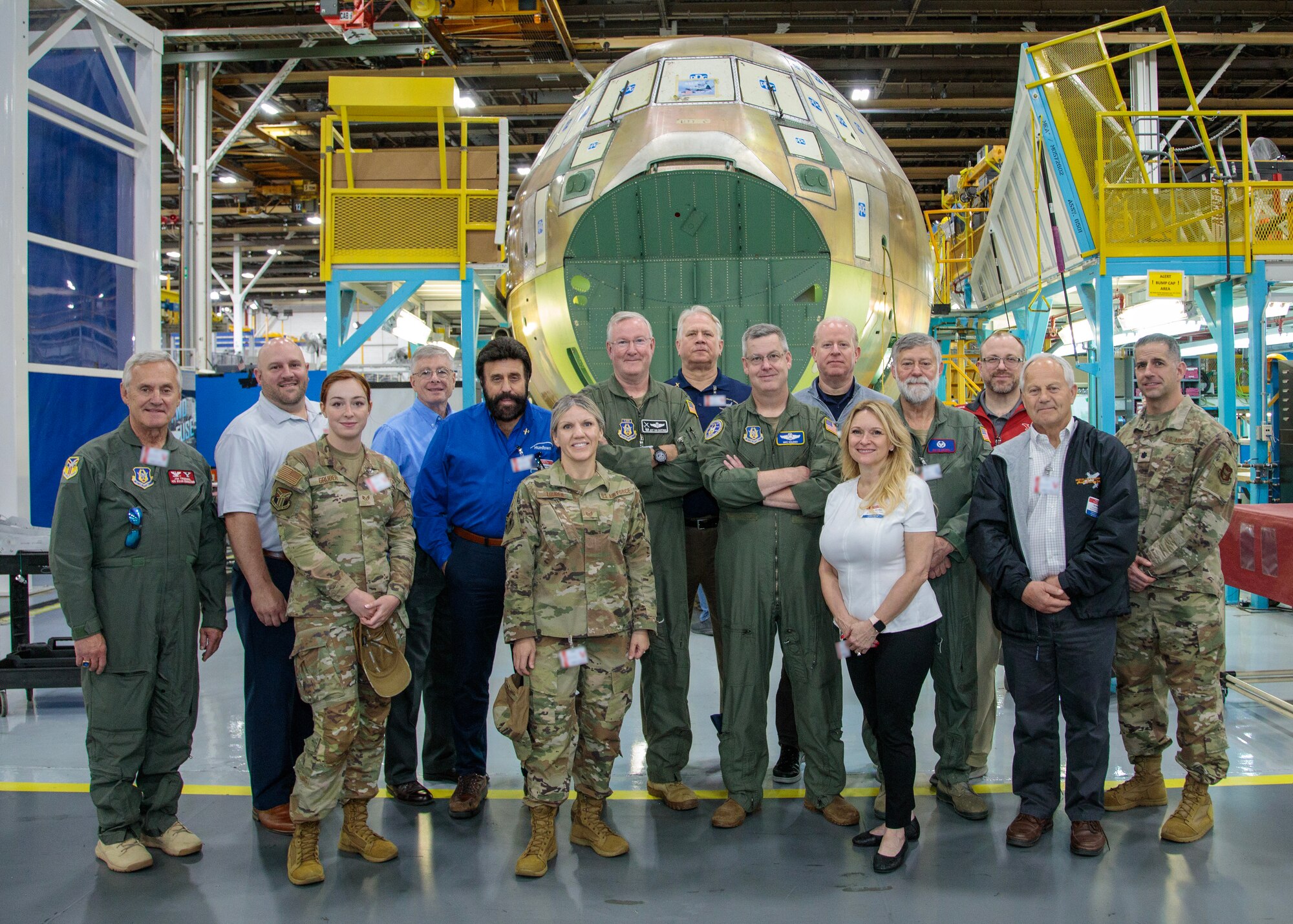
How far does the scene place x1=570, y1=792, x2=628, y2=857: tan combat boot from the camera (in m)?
3.66

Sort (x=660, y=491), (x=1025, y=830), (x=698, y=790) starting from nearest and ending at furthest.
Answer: (x=1025, y=830), (x=660, y=491), (x=698, y=790)

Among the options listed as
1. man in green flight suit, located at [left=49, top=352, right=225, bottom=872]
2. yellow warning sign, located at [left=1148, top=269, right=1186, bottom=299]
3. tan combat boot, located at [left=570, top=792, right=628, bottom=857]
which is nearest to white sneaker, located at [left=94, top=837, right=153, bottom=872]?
man in green flight suit, located at [left=49, top=352, right=225, bottom=872]

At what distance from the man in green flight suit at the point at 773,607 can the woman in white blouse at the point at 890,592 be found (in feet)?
0.91

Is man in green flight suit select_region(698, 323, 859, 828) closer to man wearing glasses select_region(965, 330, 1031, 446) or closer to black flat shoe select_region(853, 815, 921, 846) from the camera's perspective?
black flat shoe select_region(853, 815, 921, 846)

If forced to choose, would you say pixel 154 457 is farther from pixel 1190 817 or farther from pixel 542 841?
pixel 1190 817

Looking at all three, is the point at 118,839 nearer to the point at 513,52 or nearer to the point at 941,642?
the point at 941,642

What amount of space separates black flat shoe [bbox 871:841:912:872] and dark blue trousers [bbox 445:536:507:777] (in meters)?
1.85

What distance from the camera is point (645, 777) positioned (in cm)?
457

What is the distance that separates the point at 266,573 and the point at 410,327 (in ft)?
37.0

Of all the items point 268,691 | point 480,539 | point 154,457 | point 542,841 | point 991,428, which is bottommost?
point 542,841

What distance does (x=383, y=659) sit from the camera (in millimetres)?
3633

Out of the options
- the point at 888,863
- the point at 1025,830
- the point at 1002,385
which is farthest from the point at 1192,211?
the point at 888,863

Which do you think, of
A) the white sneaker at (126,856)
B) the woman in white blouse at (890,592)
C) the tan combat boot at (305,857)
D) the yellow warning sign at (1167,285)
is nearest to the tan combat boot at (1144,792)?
the woman in white blouse at (890,592)

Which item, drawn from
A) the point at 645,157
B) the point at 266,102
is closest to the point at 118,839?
the point at 645,157
